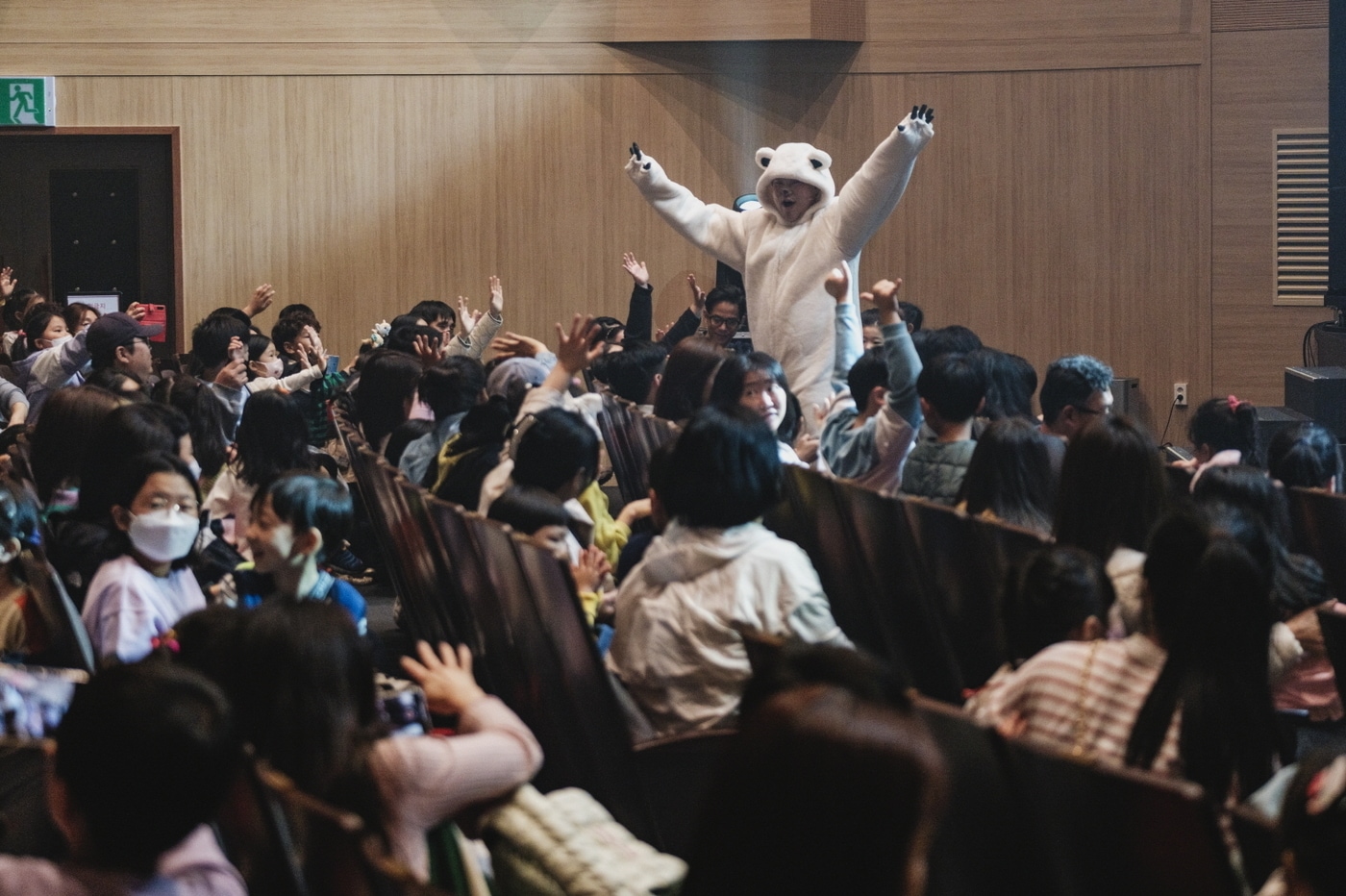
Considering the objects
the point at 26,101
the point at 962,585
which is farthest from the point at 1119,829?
the point at 26,101

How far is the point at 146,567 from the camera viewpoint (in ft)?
10.8

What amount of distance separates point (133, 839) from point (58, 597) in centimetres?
154

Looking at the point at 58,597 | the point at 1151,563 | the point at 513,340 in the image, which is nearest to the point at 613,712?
the point at 1151,563

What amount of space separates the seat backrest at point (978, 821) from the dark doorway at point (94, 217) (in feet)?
32.4

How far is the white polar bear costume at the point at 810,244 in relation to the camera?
22.5ft

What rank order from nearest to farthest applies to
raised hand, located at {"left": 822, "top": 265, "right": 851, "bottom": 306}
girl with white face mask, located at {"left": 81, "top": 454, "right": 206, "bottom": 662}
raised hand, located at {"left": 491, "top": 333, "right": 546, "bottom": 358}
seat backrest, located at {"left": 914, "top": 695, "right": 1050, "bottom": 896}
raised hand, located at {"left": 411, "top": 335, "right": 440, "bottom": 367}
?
seat backrest, located at {"left": 914, "top": 695, "right": 1050, "bottom": 896} → girl with white face mask, located at {"left": 81, "top": 454, "right": 206, "bottom": 662} → raised hand, located at {"left": 491, "top": 333, "right": 546, "bottom": 358} → raised hand, located at {"left": 822, "top": 265, "right": 851, "bottom": 306} → raised hand, located at {"left": 411, "top": 335, "right": 440, "bottom": 367}

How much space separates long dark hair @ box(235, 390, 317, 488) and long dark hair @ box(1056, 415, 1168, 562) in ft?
8.53

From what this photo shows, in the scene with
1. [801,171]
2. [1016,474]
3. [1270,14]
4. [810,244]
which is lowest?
[1016,474]

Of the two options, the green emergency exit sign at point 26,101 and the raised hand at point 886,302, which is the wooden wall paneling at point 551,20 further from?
the raised hand at point 886,302

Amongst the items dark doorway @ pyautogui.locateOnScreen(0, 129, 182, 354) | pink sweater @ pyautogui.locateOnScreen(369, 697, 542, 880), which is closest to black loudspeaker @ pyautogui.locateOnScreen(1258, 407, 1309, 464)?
pink sweater @ pyautogui.locateOnScreen(369, 697, 542, 880)

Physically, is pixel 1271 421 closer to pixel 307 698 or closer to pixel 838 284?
pixel 838 284

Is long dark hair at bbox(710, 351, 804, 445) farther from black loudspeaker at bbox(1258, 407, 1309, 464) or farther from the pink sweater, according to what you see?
the pink sweater

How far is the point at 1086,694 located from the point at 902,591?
3.62 ft

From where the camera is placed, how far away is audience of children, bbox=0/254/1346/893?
4.67 ft
